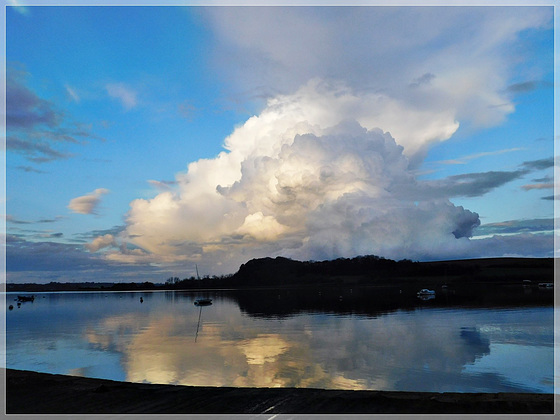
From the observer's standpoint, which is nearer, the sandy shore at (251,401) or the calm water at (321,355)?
the sandy shore at (251,401)

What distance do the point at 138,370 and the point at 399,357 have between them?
2370cm

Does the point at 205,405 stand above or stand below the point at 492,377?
above

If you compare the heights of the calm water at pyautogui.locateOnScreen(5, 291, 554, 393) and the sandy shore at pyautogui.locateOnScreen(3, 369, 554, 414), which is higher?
the sandy shore at pyautogui.locateOnScreen(3, 369, 554, 414)

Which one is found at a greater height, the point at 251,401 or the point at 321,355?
the point at 251,401

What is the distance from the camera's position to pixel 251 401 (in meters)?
Answer: 17.9

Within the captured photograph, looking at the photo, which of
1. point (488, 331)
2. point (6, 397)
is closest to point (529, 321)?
point (488, 331)

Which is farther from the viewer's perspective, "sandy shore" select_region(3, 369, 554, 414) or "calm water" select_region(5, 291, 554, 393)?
"calm water" select_region(5, 291, 554, 393)

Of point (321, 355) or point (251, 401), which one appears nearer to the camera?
point (251, 401)

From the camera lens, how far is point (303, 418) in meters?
15.0

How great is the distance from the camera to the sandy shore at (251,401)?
52.4 feet

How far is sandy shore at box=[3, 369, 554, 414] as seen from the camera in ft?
52.4

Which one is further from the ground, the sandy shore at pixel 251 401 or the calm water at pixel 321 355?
the sandy shore at pixel 251 401

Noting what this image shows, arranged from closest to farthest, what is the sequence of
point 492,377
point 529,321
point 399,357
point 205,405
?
point 205,405 → point 492,377 → point 399,357 → point 529,321

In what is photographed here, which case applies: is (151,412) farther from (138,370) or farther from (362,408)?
(138,370)
